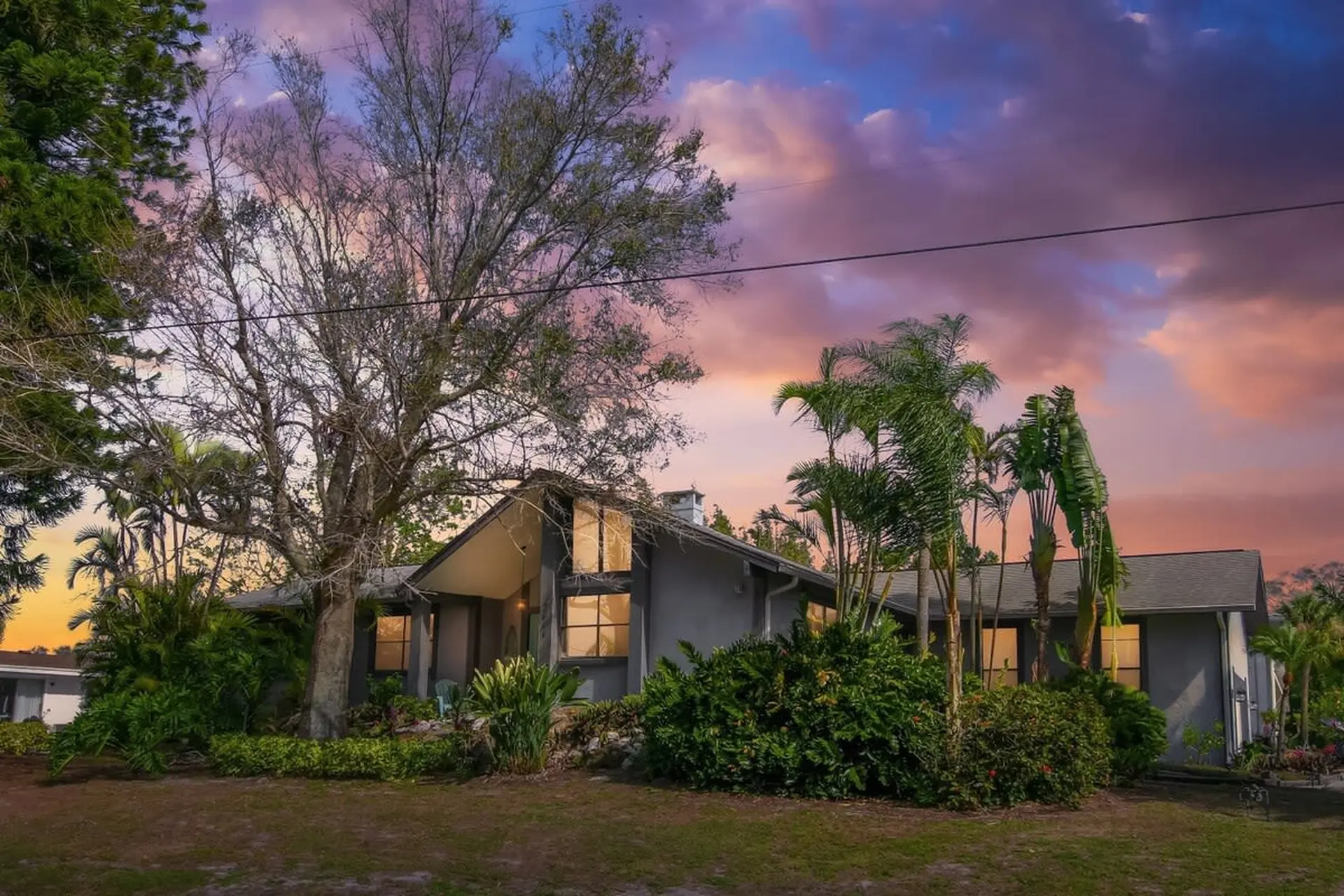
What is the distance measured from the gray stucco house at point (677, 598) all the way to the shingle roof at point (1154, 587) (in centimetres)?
4

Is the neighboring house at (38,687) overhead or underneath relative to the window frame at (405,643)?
underneath

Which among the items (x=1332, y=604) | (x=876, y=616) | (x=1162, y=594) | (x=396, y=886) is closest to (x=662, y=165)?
(x=876, y=616)

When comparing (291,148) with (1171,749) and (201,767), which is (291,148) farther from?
(1171,749)

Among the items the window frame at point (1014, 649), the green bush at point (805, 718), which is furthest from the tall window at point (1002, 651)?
the green bush at point (805, 718)

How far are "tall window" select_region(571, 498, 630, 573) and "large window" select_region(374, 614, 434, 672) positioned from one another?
6.40 m

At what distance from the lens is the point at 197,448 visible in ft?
68.1

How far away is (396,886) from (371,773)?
23.6 ft

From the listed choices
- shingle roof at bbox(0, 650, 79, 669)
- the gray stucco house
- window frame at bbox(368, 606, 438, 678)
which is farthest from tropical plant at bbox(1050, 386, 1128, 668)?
shingle roof at bbox(0, 650, 79, 669)

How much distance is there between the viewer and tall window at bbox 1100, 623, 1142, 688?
22.0 meters

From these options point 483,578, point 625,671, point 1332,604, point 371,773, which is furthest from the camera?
point 1332,604

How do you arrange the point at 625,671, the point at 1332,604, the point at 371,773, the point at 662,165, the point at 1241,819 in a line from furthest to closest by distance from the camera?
1. the point at 1332,604
2. the point at 625,671
3. the point at 662,165
4. the point at 371,773
5. the point at 1241,819

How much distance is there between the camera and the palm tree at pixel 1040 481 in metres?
19.5

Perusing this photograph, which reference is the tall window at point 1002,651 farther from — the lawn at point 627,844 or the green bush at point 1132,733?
the lawn at point 627,844

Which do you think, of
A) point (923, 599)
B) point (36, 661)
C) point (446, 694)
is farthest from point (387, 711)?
point (36, 661)
